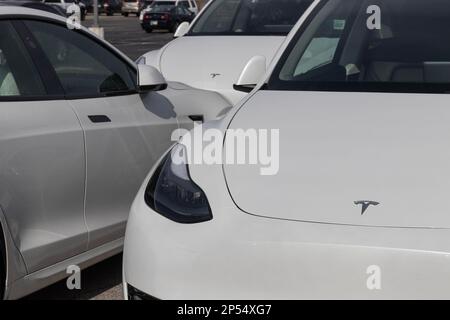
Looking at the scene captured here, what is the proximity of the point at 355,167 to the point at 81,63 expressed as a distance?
2.13 metres

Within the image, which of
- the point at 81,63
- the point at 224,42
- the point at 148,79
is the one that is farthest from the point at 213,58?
the point at 81,63

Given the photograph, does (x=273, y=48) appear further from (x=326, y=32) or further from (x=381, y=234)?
(x=381, y=234)

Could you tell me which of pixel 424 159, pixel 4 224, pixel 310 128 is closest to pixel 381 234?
pixel 424 159

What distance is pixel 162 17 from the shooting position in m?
37.1

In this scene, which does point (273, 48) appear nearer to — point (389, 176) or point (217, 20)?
point (217, 20)

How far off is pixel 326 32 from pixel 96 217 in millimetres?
1654

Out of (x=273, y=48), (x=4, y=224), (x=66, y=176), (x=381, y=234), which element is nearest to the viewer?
(x=381, y=234)

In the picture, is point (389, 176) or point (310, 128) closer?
point (389, 176)

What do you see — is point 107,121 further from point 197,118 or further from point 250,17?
point 250,17

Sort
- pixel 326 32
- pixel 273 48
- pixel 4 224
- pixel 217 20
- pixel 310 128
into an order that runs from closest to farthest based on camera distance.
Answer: pixel 310 128 < pixel 4 224 < pixel 326 32 < pixel 273 48 < pixel 217 20

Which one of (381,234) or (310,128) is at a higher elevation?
(310,128)

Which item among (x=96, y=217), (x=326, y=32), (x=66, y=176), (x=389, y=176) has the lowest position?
(x=96, y=217)

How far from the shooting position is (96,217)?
172 inches

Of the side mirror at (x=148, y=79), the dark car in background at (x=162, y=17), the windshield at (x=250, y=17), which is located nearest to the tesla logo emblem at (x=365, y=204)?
the side mirror at (x=148, y=79)
